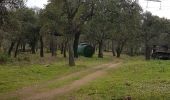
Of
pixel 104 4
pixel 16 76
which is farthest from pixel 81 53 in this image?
pixel 16 76

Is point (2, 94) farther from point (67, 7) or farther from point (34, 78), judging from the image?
point (67, 7)

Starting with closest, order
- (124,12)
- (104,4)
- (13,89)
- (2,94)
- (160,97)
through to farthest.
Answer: (160,97) < (2,94) < (13,89) < (104,4) < (124,12)

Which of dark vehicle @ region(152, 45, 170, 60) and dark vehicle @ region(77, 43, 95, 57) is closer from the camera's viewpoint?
dark vehicle @ region(152, 45, 170, 60)

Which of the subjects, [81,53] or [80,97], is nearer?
[80,97]

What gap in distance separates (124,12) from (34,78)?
25.2 m

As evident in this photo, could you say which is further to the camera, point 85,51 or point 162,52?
point 85,51

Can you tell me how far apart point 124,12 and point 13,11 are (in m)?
25.3

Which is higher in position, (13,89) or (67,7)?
(67,7)

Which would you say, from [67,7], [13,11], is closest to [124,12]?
[67,7]

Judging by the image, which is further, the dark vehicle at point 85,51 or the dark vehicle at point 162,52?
the dark vehicle at point 85,51

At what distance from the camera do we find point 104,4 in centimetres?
4703

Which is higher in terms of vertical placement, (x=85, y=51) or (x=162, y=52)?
(x=85, y=51)

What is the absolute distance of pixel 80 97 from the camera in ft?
62.8

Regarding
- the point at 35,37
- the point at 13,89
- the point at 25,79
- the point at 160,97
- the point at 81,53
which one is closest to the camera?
the point at 160,97
